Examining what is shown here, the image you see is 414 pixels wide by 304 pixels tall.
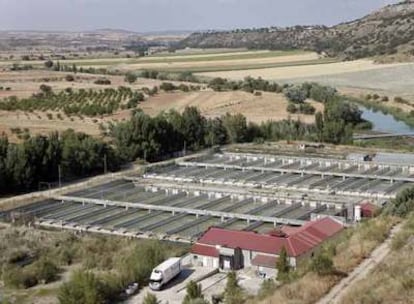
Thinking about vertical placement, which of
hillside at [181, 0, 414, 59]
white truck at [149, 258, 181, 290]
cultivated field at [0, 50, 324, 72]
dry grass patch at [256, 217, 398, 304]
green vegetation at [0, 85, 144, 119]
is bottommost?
white truck at [149, 258, 181, 290]

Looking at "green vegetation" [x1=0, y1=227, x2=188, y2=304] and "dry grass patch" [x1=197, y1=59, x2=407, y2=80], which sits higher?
"dry grass patch" [x1=197, y1=59, x2=407, y2=80]

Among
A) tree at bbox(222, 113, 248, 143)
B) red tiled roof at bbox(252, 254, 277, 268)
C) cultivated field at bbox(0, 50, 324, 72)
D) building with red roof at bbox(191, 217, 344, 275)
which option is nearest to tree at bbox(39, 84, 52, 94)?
tree at bbox(222, 113, 248, 143)

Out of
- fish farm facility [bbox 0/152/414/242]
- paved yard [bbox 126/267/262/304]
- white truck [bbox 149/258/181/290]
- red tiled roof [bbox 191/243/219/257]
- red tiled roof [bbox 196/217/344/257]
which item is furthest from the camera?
fish farm facility [bbox 0/152/414/242]

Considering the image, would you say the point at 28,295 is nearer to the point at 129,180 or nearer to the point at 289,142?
the point at 129,180

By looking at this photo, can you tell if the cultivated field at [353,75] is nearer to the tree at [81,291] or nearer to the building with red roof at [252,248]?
the building with red roof at [252,248]

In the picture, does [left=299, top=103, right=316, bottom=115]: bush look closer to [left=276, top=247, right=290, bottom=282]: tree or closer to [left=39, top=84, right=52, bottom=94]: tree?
[left=39, top=84, right=52, bottom=94]: tree

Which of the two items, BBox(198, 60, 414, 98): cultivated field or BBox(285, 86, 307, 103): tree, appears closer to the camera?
BBox(285, 86, 307, 103): tree

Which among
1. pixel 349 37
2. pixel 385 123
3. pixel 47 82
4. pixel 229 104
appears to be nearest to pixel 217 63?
pixel 349 37
